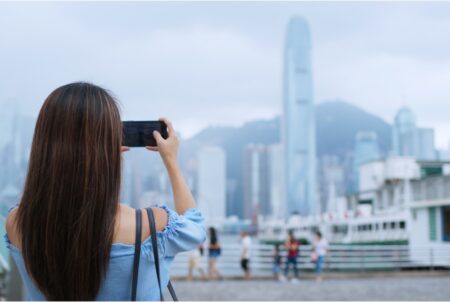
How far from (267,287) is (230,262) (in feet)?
19.1

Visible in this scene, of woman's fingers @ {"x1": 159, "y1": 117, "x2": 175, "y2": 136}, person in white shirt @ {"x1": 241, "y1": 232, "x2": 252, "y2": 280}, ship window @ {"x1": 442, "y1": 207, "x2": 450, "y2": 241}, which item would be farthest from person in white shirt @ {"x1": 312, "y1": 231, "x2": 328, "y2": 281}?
woman's fingers @ {"x1": 159, "y1": 117, "x2": 175, "y2": 136}

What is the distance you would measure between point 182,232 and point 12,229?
0.42 metres

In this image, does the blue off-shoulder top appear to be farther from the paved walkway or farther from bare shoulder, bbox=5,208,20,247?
the paved walkway

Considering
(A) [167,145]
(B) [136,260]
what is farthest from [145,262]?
(A) [167,145]

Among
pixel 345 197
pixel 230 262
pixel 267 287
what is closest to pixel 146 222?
pixel 267 287

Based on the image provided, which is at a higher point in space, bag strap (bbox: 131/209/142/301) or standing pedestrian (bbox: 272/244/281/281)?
bag strap (bbox: 131/209/142/301)

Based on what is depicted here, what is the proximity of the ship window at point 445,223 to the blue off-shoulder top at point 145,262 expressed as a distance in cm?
2559

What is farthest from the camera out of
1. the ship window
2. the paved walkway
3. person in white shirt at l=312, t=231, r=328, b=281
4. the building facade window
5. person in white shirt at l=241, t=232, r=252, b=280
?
the building facade window

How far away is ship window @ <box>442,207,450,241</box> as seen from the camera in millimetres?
25781

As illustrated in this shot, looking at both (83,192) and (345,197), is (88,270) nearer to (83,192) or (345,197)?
(83,192)

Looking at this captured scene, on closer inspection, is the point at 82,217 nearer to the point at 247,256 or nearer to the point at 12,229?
the point at 12,229

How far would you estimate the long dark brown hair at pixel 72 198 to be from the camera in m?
1.56

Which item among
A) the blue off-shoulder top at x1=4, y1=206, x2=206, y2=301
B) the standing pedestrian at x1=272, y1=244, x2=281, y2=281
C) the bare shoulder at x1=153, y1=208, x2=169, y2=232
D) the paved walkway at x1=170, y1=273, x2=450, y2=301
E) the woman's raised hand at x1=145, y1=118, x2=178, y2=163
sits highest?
the woman's raised hand at x1=145, y1=118, x2=178, y2=163

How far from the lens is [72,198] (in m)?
1.57
